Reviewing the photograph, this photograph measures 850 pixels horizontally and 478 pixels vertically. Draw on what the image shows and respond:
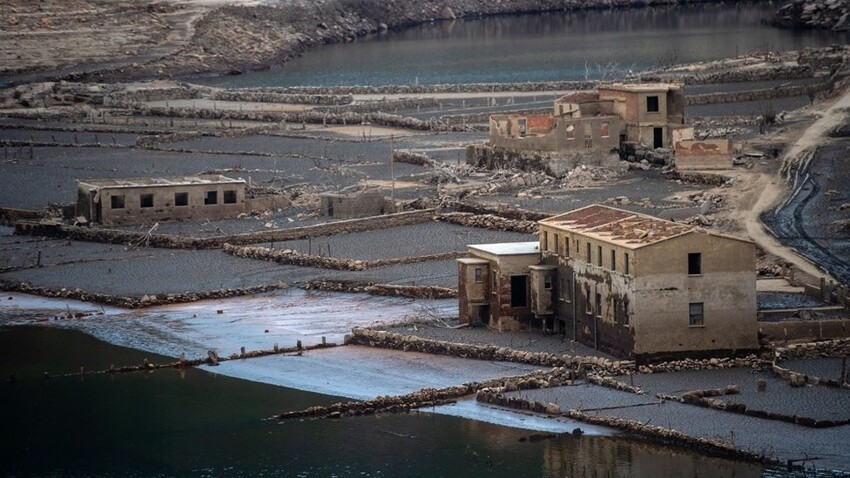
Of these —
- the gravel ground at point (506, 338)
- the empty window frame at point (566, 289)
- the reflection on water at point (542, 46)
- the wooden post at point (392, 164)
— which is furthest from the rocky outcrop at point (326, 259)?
the reflection on water at point (542, 46)

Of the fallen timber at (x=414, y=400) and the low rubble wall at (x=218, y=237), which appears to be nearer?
the fallen timber at (x=414, y=400)

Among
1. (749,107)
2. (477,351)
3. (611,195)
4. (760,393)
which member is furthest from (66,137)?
(760,393)

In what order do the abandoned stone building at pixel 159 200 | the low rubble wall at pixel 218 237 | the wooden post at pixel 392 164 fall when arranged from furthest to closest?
1. the wooden post at pixel 392 164
2. the abandoned stone building at pixel 159 200
3. the low rubble wall at pixel 218 237

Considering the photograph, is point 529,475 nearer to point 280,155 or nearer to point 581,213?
point 581,213

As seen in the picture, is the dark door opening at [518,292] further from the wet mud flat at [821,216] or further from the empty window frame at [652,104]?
the empty window frame at [652,104]

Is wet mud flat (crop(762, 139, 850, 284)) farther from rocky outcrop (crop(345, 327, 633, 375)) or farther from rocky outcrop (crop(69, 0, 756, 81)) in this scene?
rocky outcrop (crop(69, 0, 756, 81))

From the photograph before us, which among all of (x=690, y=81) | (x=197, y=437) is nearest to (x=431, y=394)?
(x=197, y=437)
